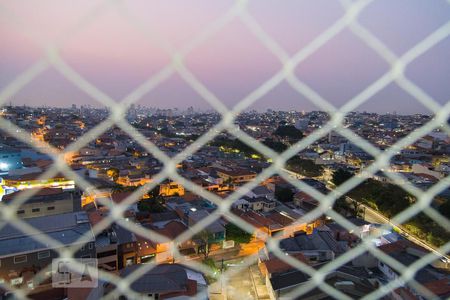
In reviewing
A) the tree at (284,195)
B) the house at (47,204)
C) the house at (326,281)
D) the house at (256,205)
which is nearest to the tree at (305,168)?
the tree at (284,195)

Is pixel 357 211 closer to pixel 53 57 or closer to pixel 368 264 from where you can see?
pixel 368 264

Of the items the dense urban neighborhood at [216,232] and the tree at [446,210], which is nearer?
the dense urban neighborhood at [216,232]

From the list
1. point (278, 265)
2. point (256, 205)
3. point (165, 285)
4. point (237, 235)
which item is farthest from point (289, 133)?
point (165, 285)

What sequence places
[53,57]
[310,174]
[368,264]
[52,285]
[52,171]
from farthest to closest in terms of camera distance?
[310,174], [368,264], [52,285], [52,171], [53,57]

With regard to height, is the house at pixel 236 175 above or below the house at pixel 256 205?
above

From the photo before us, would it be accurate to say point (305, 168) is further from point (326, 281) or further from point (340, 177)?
point (326, 281)

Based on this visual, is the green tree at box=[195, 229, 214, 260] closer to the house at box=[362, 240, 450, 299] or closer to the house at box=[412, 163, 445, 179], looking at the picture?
the house at box=[362, 240, 450, 299]

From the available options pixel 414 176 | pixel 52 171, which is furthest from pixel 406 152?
pixel 52 171

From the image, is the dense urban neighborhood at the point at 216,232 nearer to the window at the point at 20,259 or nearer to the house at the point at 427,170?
the window at the point at 20,259

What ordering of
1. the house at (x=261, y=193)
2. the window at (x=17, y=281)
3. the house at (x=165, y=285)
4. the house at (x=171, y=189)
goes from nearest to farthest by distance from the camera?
the house at (x=165, y=285) < the window at (x=17, y=281) < the house at (x=261, y=193) < the house at (x=171, y=189)
